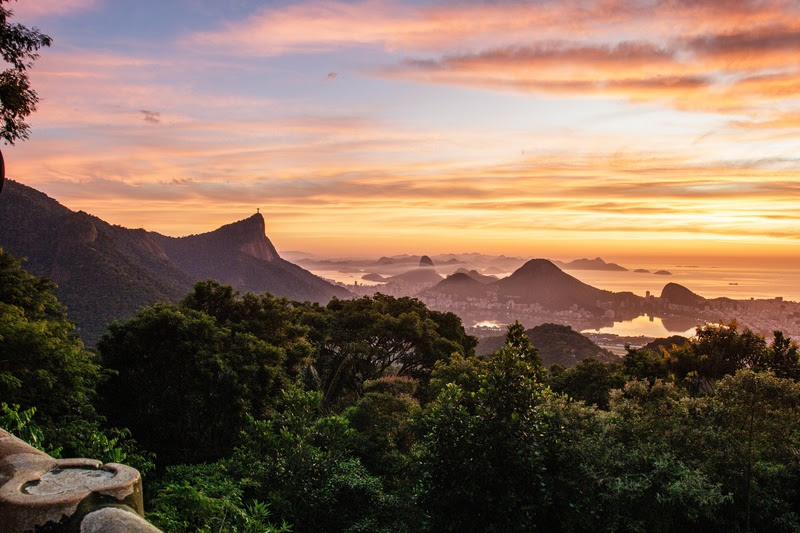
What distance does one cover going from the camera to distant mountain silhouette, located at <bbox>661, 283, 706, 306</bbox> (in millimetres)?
107312

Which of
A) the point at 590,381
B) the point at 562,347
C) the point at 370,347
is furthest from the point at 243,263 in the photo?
the point at 590,381

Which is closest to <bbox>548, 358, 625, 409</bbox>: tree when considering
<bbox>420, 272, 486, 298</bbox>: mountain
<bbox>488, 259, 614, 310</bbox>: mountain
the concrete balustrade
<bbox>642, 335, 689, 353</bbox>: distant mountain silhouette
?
<bbox>642, 335, 689, 353</bbox>: distant mountain silhouette

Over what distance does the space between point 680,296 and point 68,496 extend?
4941 inches

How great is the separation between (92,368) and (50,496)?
31.8 ft

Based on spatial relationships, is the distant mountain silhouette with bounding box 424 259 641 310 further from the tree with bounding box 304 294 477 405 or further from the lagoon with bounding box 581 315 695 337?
the tree with bounding box 304 294 477 405

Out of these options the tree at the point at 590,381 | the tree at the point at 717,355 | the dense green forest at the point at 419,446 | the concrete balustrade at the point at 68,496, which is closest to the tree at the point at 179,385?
the dense green forest at the point at 419,446

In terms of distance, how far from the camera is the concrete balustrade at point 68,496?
2.20 meters

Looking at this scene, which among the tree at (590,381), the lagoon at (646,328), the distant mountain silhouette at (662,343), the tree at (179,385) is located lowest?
the lagoon at (646,328)

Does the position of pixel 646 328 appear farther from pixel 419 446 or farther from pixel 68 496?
pixel 68 496

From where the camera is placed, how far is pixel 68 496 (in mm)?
2330

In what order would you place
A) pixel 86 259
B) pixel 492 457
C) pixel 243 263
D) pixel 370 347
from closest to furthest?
1. pixel 492 457
2. pixel 370 347
3. pixel 86 259
4. pixel 243 263

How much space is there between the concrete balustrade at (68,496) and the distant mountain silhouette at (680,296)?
119385 millimetres

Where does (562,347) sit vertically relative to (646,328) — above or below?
above

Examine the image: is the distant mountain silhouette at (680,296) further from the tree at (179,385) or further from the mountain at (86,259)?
the tree at (179,385)
